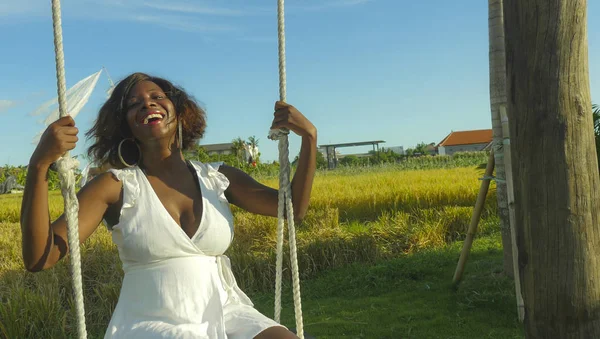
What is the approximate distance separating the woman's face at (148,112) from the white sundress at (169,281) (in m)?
0.18

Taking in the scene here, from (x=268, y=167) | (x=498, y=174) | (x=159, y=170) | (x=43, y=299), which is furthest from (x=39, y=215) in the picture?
(x=268, y=167)

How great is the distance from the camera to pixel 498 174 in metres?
4.55

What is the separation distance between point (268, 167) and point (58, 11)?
3485 cm

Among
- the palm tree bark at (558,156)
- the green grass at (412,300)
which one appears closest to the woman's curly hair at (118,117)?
the palm tree bark at (558,156)

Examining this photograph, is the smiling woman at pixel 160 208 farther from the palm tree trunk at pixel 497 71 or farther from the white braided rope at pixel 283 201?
the palm tree trunk at pixel 497 71

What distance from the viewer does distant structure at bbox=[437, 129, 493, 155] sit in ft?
204

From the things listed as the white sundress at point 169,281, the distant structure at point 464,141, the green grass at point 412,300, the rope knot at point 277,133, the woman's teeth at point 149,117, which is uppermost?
the distant structure at point 464,141

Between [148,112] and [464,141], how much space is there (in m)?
64.7

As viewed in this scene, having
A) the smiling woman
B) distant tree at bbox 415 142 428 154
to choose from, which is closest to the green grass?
the smiling woman

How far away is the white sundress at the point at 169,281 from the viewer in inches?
76.2

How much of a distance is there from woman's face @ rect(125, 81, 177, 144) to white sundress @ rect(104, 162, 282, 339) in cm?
18

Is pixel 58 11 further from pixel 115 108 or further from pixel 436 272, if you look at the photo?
pixel 436 272

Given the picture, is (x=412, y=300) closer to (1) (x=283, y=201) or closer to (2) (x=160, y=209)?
(1) (x=283, y=201)

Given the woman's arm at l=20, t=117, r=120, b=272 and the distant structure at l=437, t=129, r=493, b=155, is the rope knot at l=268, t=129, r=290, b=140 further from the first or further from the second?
the distant structure at l=437, t=129, r=493, b=155
